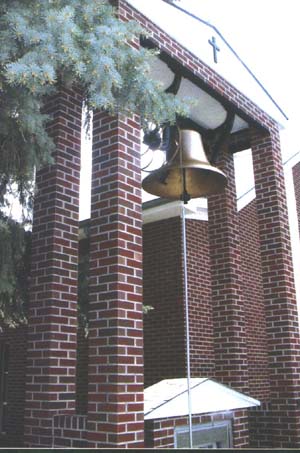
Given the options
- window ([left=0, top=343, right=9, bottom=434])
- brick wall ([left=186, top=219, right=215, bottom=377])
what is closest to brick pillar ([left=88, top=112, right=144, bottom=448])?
brick wall ([left=186, top=219, right=215, bottom=377])

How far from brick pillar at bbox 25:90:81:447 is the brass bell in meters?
0.71

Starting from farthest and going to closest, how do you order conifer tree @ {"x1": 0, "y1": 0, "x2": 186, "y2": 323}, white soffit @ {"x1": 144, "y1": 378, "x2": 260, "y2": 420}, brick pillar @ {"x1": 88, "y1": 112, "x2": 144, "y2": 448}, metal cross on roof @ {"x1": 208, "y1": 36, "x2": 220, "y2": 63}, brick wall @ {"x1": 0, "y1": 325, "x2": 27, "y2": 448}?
brick wall @ {"x1": 0, "y1": 325, "x2": 27, "y2": 448} < metal cross on roof @ {"x1": 208, "y1": 36, "x2": 220, "y2": 63} < white soffit @ {"x1": 144, "y1": 378, "x2": 260, "y2": 420} < brick pillar @ {"x1": 88, "y1": 112, "x2": 144, "y2": 448} < conifer tree @ {"x1": 0, "y1": 0, "x2": 186, "y2": 323}

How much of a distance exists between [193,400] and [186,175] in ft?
6.15

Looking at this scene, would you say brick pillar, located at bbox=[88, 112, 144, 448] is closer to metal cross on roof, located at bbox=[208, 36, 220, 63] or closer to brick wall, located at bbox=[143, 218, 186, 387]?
metal cross on roof, located at bbox=[208, 36, 220, 63]

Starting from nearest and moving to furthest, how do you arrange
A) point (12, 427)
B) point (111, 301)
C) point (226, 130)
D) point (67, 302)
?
1. point (111, 301)
2. point (67, 302)
3. point (226, 130)
4. point (12, 427)

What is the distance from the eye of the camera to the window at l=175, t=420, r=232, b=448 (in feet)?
13.9

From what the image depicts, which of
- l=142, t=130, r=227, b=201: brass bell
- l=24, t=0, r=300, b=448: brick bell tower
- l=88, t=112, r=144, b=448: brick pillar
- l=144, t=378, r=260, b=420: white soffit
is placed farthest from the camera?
l=142, t=130, r=227, b=201: brass bell

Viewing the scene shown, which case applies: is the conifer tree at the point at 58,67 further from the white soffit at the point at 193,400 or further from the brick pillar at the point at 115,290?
the white soffit at the point at 193,400

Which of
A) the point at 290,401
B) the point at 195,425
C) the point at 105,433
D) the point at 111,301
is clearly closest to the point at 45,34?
the point at 111,301

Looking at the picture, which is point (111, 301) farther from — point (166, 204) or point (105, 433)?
point (166, 204)

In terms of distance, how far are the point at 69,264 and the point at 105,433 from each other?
139 cm

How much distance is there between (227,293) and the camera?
6156 millimetres

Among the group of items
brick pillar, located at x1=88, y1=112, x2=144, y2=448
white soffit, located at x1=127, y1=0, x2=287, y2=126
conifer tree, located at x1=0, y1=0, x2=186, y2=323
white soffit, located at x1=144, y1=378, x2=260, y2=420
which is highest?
white soffit, located at x1=127, y1=0, x2=287, y2=126

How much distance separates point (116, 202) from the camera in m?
3.96
